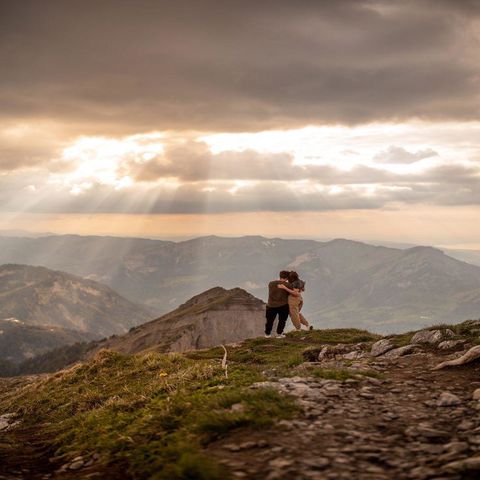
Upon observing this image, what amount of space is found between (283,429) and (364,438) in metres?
1.39

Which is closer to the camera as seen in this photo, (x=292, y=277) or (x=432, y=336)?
(x=432, y=336)

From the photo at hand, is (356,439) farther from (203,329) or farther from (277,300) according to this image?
(203,329)

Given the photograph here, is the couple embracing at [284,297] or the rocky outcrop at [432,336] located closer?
the rocky outcrop at [432,336]

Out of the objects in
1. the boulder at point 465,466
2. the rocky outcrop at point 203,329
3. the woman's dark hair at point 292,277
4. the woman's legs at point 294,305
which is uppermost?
the woman's dark hair at point 292,277

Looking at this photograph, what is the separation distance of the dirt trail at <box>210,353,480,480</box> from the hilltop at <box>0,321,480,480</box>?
0.02m

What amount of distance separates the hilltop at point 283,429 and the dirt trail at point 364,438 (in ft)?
0.06

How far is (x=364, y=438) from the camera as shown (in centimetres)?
850

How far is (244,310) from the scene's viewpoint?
7771 inches

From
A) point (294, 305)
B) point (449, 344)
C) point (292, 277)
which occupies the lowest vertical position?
point (294, 305)

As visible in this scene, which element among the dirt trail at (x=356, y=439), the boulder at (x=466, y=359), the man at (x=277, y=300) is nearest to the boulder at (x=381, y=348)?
the boulder at (x=466, y=359)

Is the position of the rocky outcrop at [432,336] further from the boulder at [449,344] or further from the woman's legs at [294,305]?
the woman's legs at [294,305]

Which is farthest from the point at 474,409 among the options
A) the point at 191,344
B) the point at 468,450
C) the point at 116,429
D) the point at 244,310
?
the point at 244,310

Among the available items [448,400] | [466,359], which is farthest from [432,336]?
[448,400]

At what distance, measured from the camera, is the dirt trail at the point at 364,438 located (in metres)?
7.19
